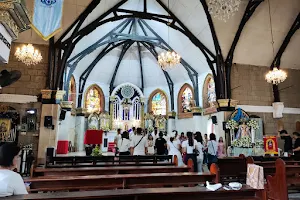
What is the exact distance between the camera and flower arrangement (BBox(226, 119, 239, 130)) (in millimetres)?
10945

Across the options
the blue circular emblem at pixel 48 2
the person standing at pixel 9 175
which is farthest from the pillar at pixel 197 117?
the person standing at pixel 9 175

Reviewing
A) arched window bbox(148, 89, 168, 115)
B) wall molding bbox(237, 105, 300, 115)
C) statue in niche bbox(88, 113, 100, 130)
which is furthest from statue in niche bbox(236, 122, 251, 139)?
statue in niche bbox(88, 113, 100, 130)

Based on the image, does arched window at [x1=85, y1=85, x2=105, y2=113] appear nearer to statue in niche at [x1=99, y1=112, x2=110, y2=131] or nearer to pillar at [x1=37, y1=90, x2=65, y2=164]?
statue in niche at [x1=99, y1=112, x2=110, y2=131]

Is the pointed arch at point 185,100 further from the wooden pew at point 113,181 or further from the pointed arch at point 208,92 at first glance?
A: the wooden pew at point 113,181

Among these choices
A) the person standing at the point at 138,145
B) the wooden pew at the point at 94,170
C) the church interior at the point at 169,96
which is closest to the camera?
the church interior at the point at 169,96

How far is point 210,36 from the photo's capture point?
1168 centimetres

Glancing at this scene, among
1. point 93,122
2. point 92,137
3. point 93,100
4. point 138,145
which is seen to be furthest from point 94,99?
point 138,145

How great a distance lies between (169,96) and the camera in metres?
19.0

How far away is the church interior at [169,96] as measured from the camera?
4.27 m

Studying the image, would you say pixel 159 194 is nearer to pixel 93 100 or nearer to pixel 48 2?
pixel 48 2

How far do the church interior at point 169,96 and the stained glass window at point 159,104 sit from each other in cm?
78

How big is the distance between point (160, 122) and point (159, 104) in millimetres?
1877

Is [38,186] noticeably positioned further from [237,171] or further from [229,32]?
[229,32]

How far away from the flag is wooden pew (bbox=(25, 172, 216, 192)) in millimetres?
3538
